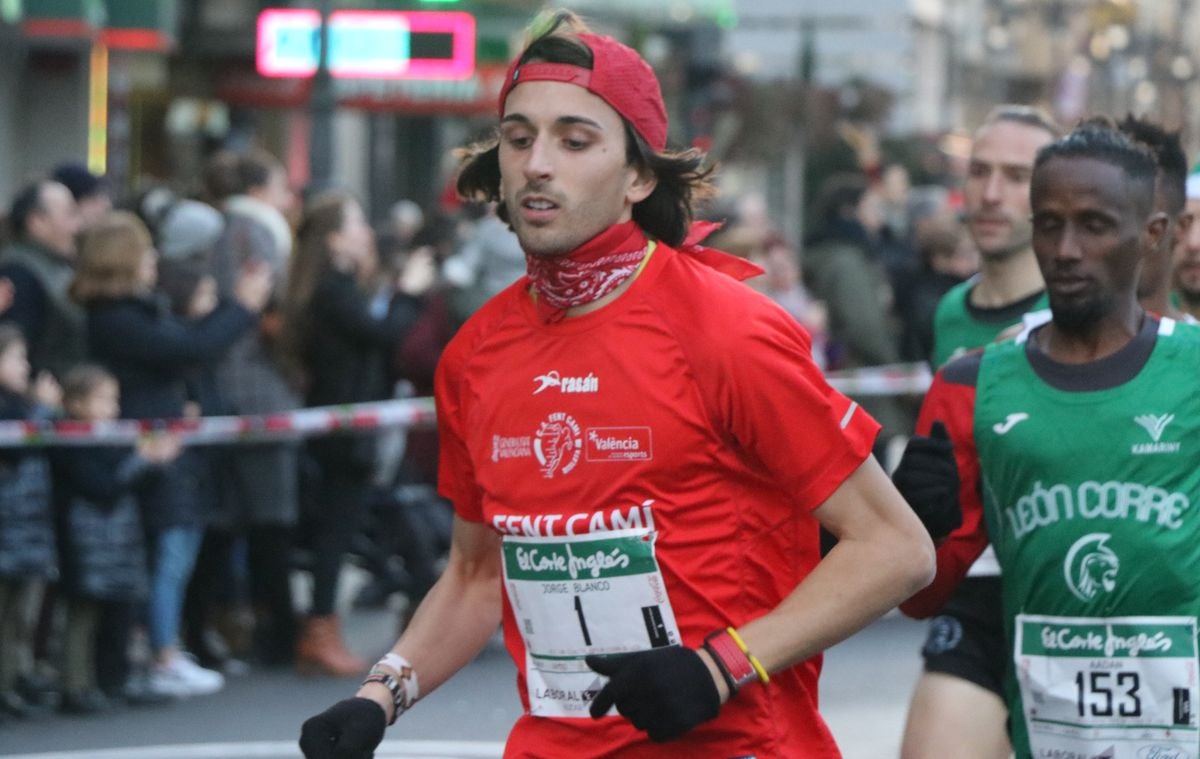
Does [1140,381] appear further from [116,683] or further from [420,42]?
[420,42]

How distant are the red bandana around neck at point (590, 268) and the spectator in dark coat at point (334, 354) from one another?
6.49 meters

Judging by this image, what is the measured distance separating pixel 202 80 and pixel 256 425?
61.5ft

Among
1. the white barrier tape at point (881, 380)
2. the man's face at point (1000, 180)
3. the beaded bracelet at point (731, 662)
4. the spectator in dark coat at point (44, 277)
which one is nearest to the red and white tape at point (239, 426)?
the spectator in dark coat at point (44, 277)

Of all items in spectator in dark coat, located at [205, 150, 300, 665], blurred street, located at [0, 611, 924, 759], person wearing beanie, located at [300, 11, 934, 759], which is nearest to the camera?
person wearing beanie, located at [300, 11, 934, 759]

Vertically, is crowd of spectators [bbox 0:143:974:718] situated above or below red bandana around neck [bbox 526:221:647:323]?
below

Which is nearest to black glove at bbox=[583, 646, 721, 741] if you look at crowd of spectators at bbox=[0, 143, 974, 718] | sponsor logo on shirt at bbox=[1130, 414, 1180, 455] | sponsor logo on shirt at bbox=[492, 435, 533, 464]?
sponsor logo on shirt at bbox=[492, 435, 533, 464]

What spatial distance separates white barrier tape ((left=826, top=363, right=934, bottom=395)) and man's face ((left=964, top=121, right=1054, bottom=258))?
20.1ft

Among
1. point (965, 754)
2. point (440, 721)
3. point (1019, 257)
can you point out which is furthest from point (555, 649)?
point (440, 721)

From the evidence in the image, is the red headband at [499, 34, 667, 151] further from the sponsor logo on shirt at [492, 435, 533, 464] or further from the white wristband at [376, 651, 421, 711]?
the white wristband at [376, 651, 421, 711]

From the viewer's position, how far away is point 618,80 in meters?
3.96

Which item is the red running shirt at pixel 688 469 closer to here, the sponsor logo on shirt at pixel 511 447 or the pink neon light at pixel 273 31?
the sponsor logo on shirt at pixel 511 447

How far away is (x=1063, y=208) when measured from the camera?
4.77 metres

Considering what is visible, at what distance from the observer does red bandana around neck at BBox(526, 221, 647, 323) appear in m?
3.94

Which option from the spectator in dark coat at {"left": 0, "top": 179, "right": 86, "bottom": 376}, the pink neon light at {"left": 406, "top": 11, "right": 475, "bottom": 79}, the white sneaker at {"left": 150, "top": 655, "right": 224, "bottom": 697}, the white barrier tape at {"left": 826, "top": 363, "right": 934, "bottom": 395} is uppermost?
the spectator in dark coat at {"left": 0, "top": 179, "right": 86, "bottom": 376}
